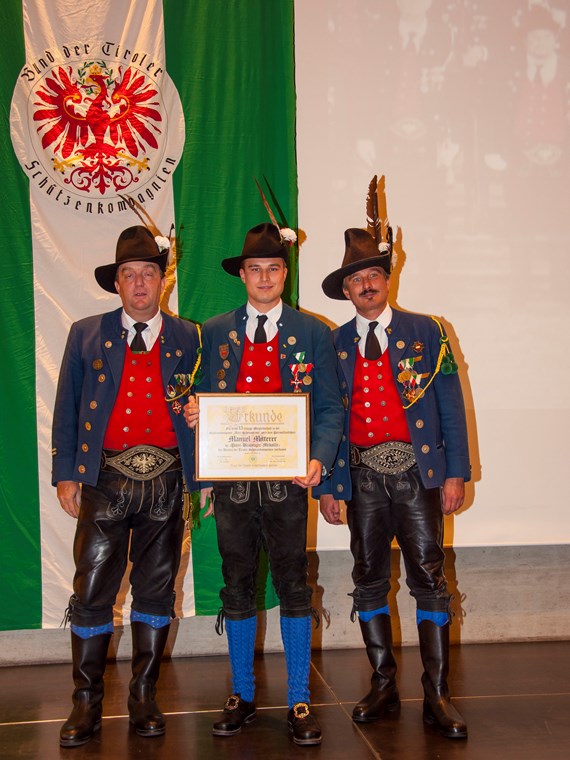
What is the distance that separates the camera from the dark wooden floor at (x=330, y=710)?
9.87 ft

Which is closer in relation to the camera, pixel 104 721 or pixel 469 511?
pixel 104 721

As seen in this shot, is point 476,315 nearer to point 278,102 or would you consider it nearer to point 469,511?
point 469,511

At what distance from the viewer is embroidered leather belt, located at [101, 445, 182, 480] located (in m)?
3.12

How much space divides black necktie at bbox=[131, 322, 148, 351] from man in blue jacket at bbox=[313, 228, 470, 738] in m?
0.80

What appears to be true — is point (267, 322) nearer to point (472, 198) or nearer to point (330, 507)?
point (330, 507)

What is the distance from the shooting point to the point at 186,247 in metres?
4.16

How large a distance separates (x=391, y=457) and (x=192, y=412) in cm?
81

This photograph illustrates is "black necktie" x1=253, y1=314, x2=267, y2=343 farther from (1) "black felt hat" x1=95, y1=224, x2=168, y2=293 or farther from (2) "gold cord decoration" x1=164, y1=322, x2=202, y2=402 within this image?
(1) "black felt hat" x1=95, y1=224, x2=168, y2=293

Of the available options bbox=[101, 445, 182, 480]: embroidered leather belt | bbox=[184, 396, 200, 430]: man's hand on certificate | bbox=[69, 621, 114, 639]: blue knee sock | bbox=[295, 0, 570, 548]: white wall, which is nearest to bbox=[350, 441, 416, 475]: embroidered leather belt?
bbox=[184, 396, 200, 430]: man's hand on certificate

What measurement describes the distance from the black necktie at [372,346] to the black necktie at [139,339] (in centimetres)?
90

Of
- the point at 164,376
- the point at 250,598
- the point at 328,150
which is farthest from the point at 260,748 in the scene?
the point at 328,150

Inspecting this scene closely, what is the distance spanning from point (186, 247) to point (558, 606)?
2.83 meters

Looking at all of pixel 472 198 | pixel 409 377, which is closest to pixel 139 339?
pixel 409 377

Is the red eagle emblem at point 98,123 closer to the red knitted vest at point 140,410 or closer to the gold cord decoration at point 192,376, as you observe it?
the gold cord decoration at point 192,376
